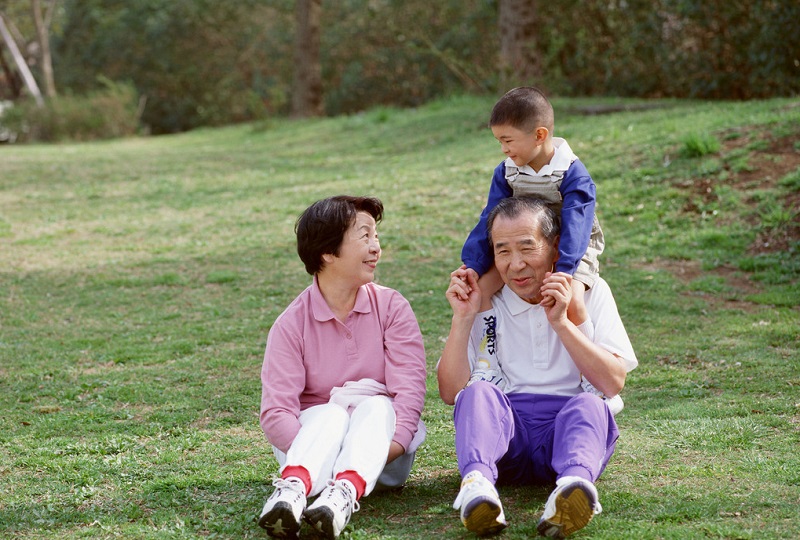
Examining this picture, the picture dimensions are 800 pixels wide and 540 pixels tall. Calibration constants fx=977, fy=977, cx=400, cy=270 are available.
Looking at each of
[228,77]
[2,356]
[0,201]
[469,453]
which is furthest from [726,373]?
[228,77]

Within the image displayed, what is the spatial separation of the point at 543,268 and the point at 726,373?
206cm

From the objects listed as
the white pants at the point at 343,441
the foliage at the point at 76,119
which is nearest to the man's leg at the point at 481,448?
the white pants at the point at 343,441

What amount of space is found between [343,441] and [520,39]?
12.0 metres

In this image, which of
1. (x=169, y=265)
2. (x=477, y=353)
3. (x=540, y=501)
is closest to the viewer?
(x=540, y=501)

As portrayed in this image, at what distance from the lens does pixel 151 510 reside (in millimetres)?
3637

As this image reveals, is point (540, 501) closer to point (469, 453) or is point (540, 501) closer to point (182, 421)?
point (469, 453)

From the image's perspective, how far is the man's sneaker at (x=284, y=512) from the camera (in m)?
3.08

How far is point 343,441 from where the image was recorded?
3.45 metres

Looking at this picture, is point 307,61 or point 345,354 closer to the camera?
point 345,354

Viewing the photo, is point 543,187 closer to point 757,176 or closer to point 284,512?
point 284,512

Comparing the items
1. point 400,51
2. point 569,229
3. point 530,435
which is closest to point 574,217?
point 569,229

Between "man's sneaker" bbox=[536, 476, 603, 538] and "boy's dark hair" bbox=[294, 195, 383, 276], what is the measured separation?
1242mm

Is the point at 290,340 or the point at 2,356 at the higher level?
the point at 290,340

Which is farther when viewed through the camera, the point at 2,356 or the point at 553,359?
the point at 2,356
